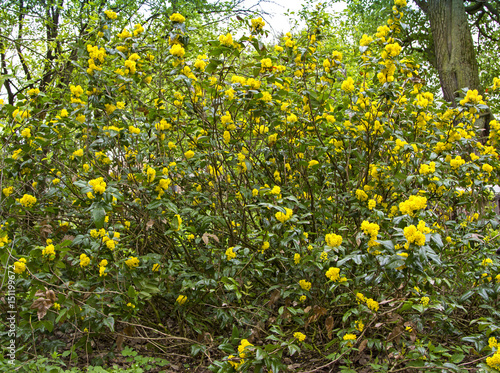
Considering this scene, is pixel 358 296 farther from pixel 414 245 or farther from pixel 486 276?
pixel 486 276

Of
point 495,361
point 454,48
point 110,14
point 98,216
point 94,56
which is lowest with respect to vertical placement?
point 495,361

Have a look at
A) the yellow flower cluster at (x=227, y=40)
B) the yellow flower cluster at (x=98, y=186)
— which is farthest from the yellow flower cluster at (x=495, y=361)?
the yellow flower cluster at (x=227, y=40)

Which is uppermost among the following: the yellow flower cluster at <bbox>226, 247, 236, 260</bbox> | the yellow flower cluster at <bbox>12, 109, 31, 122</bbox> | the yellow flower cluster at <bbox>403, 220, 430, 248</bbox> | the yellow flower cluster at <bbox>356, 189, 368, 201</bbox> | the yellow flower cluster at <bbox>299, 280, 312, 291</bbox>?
the yellow flower cluster at <bbox>12, 109, 31, 122</bbox>

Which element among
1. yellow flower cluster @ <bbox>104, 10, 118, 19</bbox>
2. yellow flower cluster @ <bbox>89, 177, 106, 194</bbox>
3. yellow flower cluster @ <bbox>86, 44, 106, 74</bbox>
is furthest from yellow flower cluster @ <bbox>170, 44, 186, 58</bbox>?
yellow flower cluster @ <bbox>89, 177, 106, 194</bbox>

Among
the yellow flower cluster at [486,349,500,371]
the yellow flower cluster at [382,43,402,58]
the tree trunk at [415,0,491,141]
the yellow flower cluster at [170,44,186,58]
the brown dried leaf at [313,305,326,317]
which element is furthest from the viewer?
the tree trunk at [415,0,491,141]

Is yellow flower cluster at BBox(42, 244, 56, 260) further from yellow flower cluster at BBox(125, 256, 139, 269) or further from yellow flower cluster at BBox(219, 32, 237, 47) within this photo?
yellow flower cluster at BBox(219, 32, 237, 47)

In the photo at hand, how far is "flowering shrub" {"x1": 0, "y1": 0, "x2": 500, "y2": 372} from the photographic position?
2434 millimetres

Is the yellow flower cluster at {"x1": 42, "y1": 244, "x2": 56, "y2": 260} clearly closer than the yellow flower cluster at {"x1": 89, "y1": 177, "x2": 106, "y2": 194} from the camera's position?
No

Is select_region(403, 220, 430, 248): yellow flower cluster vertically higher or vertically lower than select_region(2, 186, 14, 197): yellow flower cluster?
lower

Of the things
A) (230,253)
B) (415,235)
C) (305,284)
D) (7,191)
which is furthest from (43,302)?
(415,235)

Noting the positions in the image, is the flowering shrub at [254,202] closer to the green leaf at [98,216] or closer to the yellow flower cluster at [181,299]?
the yellow flower cluster at [181,299]

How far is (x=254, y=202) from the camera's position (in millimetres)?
2986

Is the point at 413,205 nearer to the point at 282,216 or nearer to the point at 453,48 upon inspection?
the point at 282,216

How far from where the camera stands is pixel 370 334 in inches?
103
